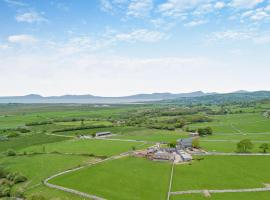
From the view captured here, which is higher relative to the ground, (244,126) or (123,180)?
(244,126)

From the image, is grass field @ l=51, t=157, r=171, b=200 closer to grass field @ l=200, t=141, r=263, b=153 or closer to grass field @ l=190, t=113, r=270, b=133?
grass field @ l=200, t=141, r=263, b=153

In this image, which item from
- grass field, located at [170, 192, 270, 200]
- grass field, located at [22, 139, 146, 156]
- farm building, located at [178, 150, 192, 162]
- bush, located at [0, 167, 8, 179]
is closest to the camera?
grass field, located at [170, 192, 270, 200]

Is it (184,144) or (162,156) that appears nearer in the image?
(162,156)

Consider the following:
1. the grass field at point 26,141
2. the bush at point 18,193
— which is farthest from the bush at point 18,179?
the grass field at point 26,141

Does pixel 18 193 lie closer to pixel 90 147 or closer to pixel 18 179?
pixel 18 179

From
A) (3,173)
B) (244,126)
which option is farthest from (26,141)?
(244,126)

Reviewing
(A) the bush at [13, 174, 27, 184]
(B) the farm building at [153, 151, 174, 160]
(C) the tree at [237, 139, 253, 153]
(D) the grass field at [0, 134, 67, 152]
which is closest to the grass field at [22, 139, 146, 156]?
(D) the grass field at [0, 134, 67, 152]

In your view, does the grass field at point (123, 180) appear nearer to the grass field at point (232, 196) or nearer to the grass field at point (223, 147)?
the grass field at point (232, 196)
